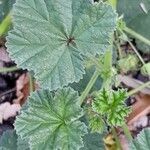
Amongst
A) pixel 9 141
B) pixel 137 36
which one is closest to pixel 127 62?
pixel 137 36

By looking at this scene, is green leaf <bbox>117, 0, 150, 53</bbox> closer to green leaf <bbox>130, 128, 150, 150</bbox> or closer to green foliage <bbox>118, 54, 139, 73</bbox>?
green foliage <bbox>118, 54, 139, 73</bbox>

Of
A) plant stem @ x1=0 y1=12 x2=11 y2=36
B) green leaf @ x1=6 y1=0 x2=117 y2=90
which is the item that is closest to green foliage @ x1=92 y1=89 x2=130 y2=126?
green leaf @ x1=6 y1=0 x2=117 y2=90

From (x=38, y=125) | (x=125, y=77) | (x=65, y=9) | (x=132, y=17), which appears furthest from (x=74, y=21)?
(x=125, y=77)

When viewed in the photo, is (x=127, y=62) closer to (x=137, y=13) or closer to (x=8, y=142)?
(x=137, y=13)

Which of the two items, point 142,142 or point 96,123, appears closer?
point 142,142

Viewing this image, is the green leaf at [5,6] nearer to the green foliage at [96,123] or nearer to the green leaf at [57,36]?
the green leaf at [57,36]

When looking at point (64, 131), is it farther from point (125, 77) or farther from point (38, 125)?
point (125, 77)
